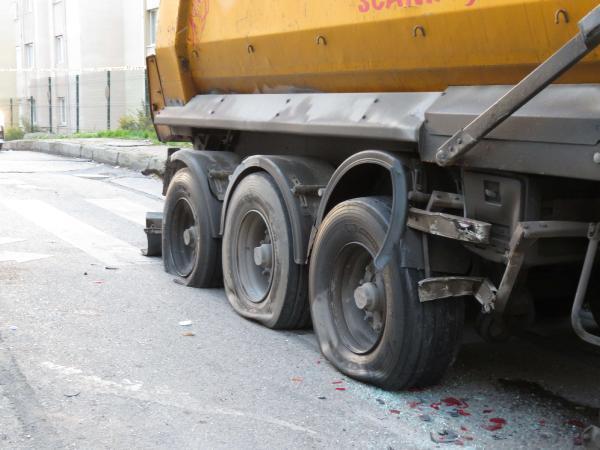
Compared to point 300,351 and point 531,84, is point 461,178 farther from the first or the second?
point 300,351

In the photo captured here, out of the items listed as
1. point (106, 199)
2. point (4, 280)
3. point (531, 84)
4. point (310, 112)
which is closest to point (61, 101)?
point (106, 199)

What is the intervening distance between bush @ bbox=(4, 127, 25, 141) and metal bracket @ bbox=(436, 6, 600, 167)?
29.8 metres

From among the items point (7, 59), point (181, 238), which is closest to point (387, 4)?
point (181, 238)

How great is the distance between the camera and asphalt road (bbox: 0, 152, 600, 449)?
13.7 feet

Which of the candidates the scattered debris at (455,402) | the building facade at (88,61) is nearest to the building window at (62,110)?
the building facade at (88,61)

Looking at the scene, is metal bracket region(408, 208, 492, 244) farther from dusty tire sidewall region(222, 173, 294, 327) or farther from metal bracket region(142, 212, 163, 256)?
metal bracket region(142, 212, 163, 256)

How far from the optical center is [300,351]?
5516 millimetres

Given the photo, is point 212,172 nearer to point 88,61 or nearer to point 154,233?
point 154,233

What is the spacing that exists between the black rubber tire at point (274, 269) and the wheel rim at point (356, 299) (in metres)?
0.59

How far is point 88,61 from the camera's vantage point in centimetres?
3052

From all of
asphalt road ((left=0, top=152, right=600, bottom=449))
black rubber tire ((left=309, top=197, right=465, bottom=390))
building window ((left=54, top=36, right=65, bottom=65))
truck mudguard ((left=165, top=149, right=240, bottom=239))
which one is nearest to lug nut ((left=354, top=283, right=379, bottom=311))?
black rubber tire ((left=309, top=197, right=465, bottom=390))

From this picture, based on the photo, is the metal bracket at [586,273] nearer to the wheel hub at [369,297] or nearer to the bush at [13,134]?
the wheel hub at [369,297]

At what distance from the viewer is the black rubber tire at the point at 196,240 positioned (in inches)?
275

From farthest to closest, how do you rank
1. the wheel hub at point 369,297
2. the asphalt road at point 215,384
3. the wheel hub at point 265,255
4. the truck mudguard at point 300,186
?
1. the wheel hub at point 265,255
2. the truck mudguard at point 300,186
3. the wheel hub at point 369,297
4. the asphalt road at point 215,384
